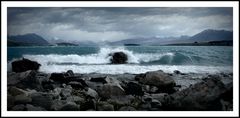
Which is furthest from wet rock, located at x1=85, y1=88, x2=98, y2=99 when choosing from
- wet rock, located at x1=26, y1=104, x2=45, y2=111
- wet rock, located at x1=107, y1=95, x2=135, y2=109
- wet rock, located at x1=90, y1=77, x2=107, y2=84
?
wet rock, located at x1=26, y1=104, x2=45, y2=111

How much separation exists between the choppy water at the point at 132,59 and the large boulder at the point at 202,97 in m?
2.23

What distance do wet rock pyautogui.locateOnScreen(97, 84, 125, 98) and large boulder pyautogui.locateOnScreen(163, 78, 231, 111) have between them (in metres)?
1.22

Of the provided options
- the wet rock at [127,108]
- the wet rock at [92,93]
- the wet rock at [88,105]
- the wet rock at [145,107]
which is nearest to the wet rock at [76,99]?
the wet rock at [88,105]

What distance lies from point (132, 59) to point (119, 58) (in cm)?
50

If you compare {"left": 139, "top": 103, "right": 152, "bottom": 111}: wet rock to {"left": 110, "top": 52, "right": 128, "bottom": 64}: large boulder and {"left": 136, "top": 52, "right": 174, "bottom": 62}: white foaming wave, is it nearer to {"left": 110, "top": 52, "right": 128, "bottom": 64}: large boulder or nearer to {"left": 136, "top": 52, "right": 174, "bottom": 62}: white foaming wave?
{"left": 110, "top": 52, "right": 128, "bottom": 64}: large boulder

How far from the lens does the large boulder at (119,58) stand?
35.6 feet

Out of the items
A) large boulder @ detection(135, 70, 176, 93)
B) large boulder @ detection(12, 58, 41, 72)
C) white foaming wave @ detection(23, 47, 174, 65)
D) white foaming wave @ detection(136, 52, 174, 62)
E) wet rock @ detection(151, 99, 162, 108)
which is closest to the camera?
wet rock @ detection(151, 99, 162, 108)

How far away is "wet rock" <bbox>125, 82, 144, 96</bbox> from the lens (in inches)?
281

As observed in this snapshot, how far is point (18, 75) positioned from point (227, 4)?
5.22 meters

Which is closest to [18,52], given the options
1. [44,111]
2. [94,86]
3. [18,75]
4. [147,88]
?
[18,75]

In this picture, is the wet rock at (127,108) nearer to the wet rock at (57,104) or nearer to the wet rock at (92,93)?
the wet rock at (92,93)

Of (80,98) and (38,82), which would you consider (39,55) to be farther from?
(80,98)

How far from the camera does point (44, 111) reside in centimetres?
607

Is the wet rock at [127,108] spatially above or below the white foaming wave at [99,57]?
below
